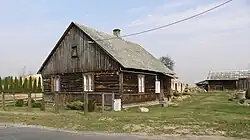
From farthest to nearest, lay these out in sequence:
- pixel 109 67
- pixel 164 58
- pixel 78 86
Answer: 1. pixel 164 58
2. pixel 78 86
3. pixel 109 67

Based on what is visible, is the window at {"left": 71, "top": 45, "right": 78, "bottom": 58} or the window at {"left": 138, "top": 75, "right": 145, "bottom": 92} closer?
the window at {"left": 71, "top": 45, "right": 78, "bottom": 58}

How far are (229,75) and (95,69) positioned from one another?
2129 inches

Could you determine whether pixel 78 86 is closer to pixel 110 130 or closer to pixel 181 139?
pixel 110 130

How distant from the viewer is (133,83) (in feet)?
99.0

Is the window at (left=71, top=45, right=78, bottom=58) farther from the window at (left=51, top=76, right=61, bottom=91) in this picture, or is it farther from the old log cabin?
the window at (left=51, top=76, right=61, bottom=91)

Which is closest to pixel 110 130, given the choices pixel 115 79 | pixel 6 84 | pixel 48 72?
pixel 115 79

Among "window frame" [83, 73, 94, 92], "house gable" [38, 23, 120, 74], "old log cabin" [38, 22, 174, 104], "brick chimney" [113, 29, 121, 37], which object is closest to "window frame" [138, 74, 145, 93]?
"old log cabin" [38, 22, 174, 104]

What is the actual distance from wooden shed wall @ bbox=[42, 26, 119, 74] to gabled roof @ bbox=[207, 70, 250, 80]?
51814mm

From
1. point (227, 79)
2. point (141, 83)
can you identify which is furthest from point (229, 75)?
point (141, 83)

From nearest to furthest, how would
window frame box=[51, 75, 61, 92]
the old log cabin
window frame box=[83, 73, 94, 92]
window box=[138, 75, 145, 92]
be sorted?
the old log cabin
window frame box=[83, 73, 94, 92]
window box=[138, 75, 145, 92]
window frame box=[51, 75, 61, 92]

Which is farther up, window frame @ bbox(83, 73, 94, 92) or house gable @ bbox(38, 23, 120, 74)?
house gable @ bbox(38, 23, 120, 74)

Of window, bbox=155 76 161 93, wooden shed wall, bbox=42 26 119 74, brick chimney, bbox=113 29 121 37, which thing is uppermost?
brick chimney, bbox=113 29 121 37

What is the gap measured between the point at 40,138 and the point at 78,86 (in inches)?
725

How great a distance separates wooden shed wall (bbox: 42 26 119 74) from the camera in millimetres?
28922
